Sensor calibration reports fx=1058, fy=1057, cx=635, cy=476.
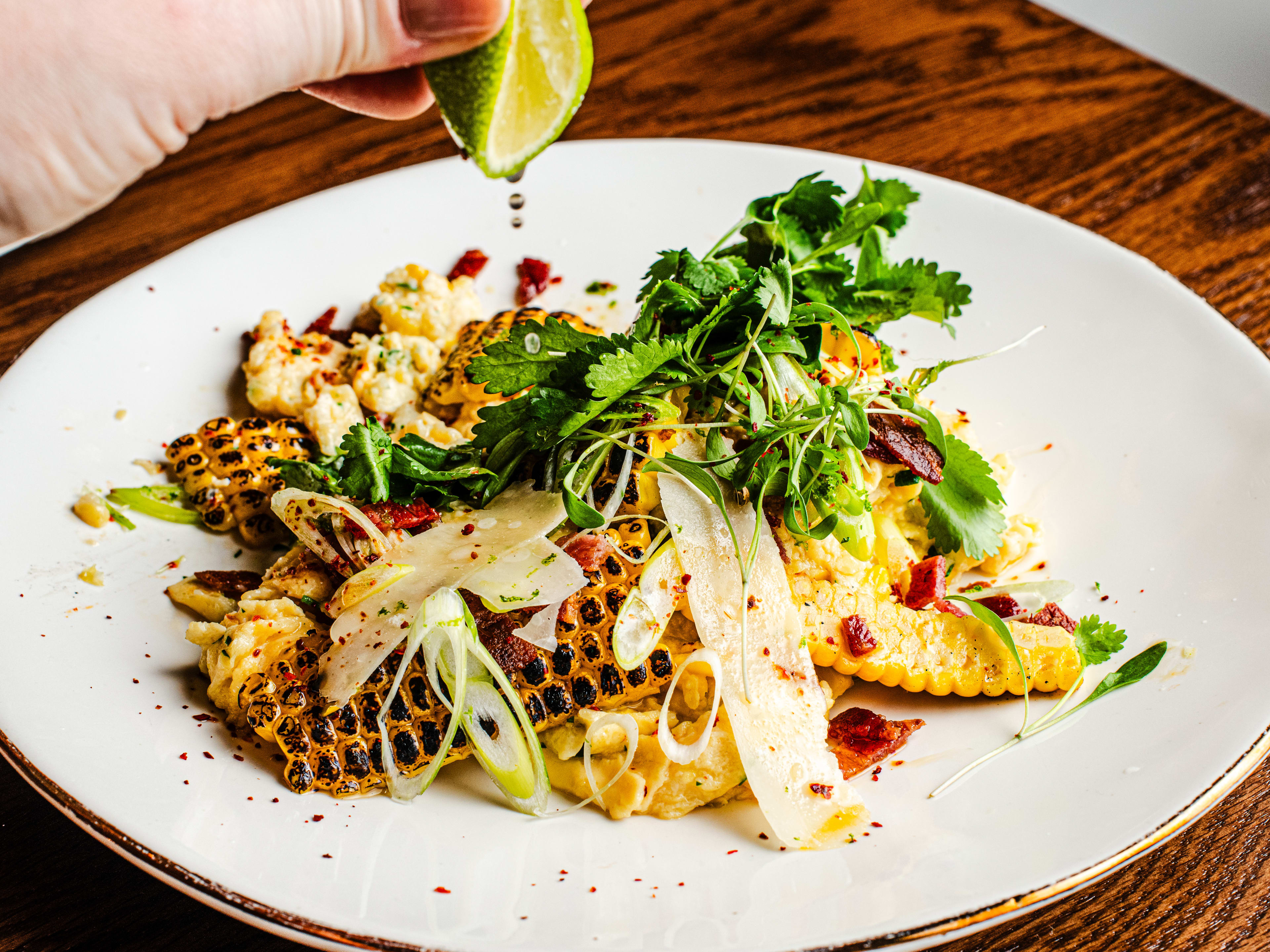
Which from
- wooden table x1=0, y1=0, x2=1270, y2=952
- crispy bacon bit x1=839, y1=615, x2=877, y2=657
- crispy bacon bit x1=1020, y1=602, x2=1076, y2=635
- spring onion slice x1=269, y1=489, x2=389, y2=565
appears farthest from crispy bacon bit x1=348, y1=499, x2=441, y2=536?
wooden table x1=0, y1=0, x2=1270, y2=952

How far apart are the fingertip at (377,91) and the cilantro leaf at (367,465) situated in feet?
1.98

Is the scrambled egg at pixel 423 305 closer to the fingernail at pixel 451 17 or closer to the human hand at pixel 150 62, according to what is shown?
the human hand at pixel 150 62

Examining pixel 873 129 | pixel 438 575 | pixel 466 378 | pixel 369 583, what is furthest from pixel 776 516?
pixel 873 129

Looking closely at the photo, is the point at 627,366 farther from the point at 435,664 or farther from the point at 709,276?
the point at 435,664

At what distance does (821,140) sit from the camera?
3.61 meters

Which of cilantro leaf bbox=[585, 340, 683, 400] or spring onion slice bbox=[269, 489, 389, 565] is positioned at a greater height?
cilantro leaf bbox=[585, 340, 683, 400]

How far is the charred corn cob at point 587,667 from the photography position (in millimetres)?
1796

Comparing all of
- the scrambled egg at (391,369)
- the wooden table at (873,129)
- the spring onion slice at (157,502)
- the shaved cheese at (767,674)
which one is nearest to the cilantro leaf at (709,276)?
the shaved cheese at (767,674)

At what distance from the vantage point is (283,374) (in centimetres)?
250

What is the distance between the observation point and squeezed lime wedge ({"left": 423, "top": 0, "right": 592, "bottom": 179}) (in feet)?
5.41

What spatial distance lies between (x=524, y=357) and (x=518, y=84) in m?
0.50

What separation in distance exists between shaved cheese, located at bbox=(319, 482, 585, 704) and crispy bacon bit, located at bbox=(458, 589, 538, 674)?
0.06m

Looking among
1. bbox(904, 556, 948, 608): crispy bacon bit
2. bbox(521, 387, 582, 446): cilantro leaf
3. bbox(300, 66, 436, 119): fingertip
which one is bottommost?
bbox(904, 556, 948, 608): crispy bacon bit

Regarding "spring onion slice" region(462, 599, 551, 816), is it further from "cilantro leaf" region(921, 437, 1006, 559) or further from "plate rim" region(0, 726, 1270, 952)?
"cilantro leaf" region(921, 437, 1006, 559)
